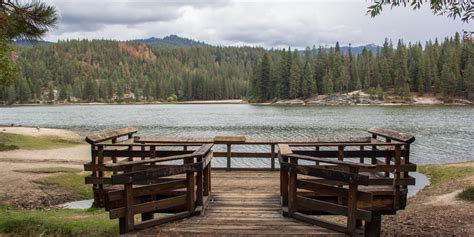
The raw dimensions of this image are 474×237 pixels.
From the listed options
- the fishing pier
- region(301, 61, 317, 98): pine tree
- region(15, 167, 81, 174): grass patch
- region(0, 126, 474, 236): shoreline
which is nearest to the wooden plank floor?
the fishing pier

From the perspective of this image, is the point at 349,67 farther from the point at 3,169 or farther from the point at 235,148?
the point at 3,169

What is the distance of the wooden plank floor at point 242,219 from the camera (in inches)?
324

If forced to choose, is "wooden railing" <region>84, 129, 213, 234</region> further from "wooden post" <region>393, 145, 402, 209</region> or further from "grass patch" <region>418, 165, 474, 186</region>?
"grass patch" <region>418, 165, 474, 186</region>

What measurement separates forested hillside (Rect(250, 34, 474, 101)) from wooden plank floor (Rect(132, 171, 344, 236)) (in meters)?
138

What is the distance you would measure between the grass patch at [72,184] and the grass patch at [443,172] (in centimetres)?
1842

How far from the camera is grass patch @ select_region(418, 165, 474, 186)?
2454 centimetres

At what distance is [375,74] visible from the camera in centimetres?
15188

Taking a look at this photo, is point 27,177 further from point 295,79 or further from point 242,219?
point 295,79

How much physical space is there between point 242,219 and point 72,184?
16.4 meters

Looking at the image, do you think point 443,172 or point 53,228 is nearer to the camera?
point 53,228

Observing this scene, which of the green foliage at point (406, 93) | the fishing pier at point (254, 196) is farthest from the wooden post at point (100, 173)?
the green foliage at point (406, 93)

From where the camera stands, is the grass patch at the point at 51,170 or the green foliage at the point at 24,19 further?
the grass patch at the point at 51,170

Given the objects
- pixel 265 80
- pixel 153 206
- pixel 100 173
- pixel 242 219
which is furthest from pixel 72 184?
pixel 265 80

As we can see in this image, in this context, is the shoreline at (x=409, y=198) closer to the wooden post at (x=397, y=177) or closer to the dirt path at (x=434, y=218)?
the dirt path at (x=434, y=218)
